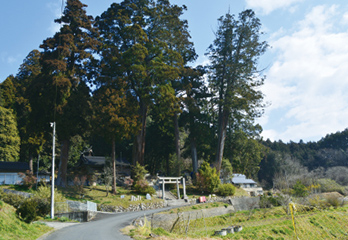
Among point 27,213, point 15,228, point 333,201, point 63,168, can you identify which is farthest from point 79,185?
point 333,201

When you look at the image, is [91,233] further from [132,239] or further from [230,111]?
[230,111]

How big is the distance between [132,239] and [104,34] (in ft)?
95.2

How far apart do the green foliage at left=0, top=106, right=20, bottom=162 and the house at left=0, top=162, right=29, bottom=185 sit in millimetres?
5006

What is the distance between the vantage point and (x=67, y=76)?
30.6m

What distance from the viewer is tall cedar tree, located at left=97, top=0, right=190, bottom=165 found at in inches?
1340

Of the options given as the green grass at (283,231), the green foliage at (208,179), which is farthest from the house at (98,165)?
the green grass at (283,231)

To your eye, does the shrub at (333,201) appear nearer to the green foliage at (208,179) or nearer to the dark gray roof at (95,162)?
the green foliage at (208,179)

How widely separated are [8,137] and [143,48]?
76.1 feet

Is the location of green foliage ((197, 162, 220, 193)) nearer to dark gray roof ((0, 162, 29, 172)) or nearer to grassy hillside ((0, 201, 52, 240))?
dark gray roof ((0, 162, 29, 172))

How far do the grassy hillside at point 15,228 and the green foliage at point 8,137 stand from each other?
1157 inches

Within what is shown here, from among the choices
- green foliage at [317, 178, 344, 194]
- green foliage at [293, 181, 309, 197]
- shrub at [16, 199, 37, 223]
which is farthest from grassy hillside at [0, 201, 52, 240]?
green foliage at [317, 178, 344, 194]

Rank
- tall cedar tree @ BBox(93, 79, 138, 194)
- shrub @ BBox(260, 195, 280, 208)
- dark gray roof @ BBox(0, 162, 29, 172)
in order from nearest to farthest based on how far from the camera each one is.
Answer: shrub @ BBox(260, 195, 280, 208), tall cedar tree @ BBox(93, 79, 138, 194), dark gray roof @ BBox(0, 162, 29, 172)

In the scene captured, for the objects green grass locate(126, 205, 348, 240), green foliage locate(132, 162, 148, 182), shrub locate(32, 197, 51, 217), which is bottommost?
green grass locate(126, 205, 348, 240)

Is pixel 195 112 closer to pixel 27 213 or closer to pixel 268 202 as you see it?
pixel 268 202
